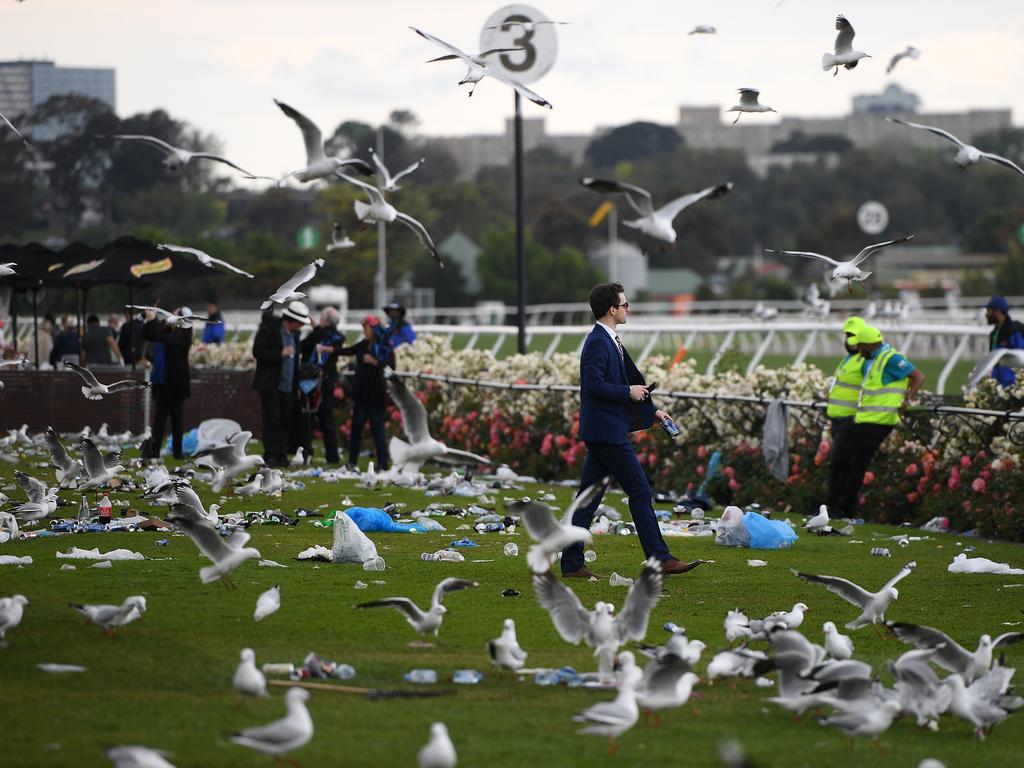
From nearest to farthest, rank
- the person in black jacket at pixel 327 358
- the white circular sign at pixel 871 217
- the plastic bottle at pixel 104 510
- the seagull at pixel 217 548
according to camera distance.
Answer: the seagull at pixel 217 548 < the plastic bottle at pixel 104 510 < the person in black jacket at pixel 327 358 < the white circular sign at pixel 871 217

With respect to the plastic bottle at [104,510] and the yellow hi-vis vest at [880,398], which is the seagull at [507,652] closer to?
the plastic bottle at [104,510]

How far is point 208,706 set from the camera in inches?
275

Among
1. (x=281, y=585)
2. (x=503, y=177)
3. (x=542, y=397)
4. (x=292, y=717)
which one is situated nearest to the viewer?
(x=292, y=717)

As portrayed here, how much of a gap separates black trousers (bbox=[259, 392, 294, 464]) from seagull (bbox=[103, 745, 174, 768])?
45.0 feet

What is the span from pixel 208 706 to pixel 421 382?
1657cm

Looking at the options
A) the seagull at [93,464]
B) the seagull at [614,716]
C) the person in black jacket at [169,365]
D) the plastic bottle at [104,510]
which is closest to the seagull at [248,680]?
the seagull at [614,716]

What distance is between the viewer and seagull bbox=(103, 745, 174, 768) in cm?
564

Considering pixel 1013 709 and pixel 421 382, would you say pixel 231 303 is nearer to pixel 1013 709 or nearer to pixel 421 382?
pixel 421 382

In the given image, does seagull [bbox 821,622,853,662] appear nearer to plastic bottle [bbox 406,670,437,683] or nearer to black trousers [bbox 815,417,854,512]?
plastic bottle [bbox 406,670,437,683]

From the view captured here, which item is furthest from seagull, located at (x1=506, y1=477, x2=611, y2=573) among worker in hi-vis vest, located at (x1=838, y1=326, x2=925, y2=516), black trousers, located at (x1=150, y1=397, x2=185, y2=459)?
black trousers, located at (x1=150, y1=397, x2=185, y2=459)

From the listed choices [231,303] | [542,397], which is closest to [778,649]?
[542,397]

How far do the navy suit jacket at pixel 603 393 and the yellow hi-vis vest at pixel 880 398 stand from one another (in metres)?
4.42

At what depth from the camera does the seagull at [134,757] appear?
18.5 feet

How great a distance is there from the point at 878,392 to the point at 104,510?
657cm
